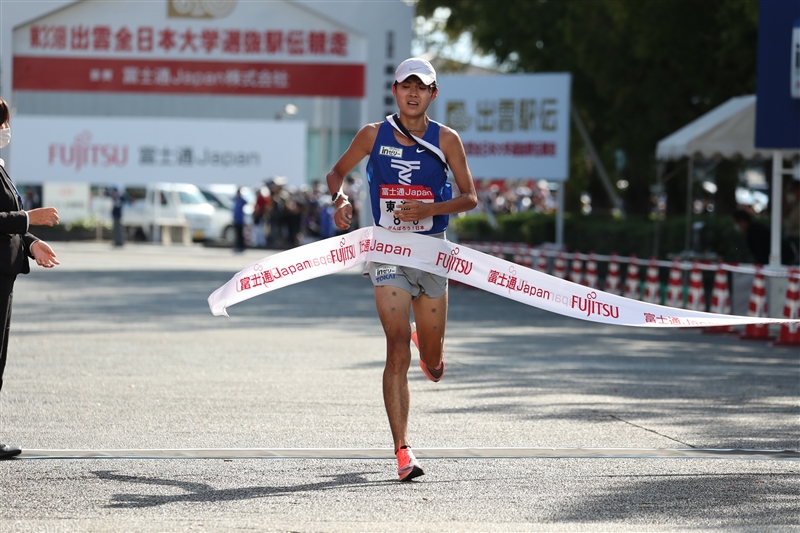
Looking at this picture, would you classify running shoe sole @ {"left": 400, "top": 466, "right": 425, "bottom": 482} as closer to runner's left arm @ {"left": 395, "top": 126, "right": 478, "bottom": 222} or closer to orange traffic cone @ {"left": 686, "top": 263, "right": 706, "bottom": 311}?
runner's left arm @ {"left": 395, "top": 126, "right": 478, "bottom": 222}

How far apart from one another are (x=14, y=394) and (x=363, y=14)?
70.9 feet

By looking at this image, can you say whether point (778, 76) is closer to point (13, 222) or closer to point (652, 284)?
point (652, 284)

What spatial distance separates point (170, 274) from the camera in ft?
89.0

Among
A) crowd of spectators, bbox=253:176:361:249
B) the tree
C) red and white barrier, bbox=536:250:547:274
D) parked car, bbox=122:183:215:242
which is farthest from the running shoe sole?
parked car, bbox=122:183:215:242

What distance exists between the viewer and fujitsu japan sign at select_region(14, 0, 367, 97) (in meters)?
29.8

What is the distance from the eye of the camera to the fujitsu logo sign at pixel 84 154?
40.2m

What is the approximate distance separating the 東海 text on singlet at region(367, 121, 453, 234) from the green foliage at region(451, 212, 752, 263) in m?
14.6

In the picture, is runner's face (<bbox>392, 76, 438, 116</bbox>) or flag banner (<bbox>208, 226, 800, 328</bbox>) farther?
flag banner (<bbox>208, 226, 800, 328</bbox>)

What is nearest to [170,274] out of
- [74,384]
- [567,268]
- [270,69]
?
[270,69]

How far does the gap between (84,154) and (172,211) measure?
390 cm

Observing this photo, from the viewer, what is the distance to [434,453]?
7.50 meters

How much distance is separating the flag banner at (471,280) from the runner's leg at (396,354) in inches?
10.3

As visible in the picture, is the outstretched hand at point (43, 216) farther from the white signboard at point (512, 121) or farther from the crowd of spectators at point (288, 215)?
the crowd of spectators at point (288, 215)

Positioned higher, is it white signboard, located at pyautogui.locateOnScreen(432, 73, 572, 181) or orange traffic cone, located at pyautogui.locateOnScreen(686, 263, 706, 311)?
white signboard, located at pyautogui.locateOnScreen(432, 73, 572, 181)
